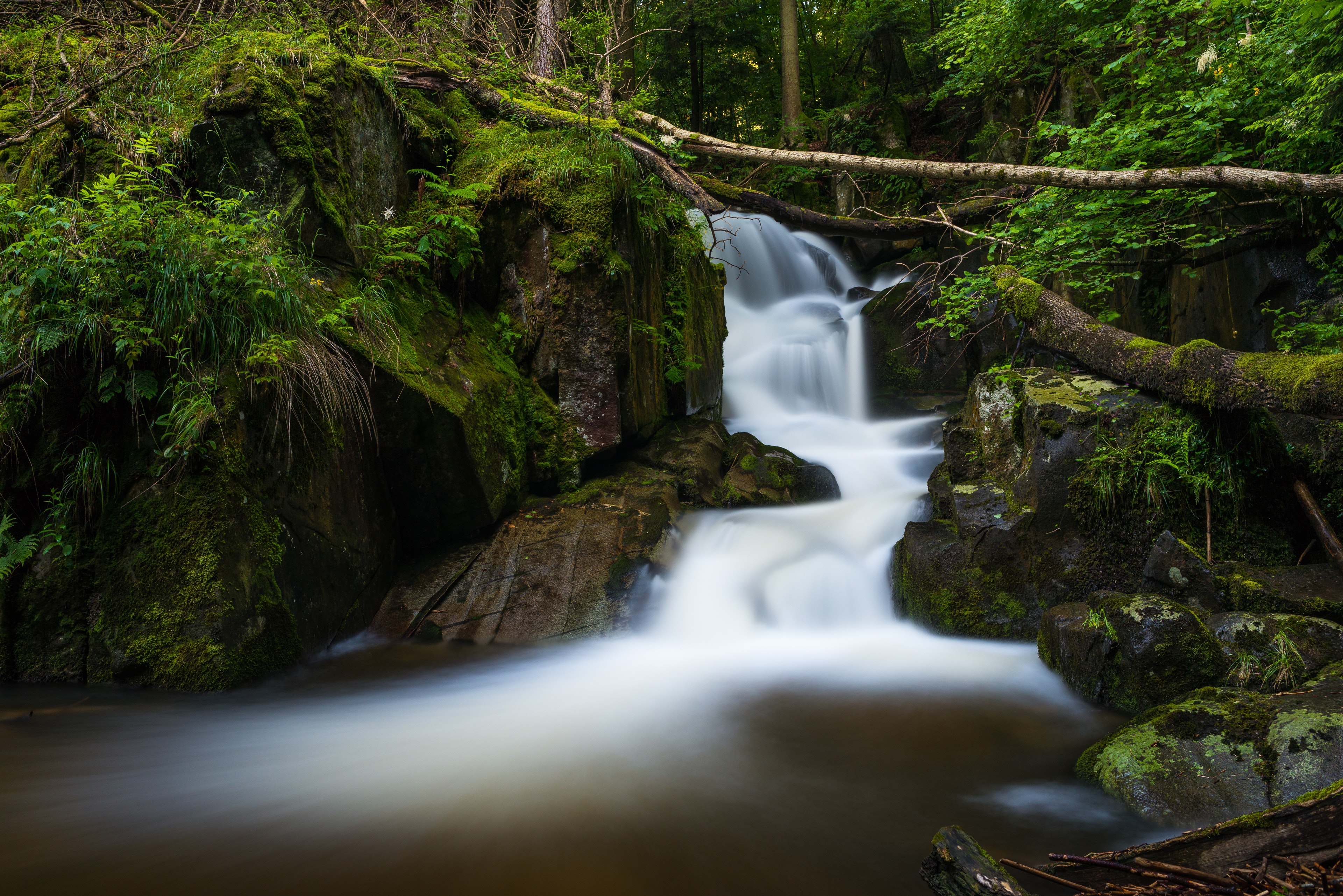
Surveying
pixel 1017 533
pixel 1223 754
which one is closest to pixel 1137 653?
pixel 1223 754

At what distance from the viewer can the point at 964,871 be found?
2.13 m

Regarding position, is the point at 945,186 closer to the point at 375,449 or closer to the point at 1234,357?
the point at 1234,357

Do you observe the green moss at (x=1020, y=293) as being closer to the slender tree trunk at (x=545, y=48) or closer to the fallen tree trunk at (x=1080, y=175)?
the fallen tree trunk at (x=1080, y=175)

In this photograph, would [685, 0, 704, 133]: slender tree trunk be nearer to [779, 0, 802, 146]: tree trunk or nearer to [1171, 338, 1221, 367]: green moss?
[779, 0, 802, 146]: tree trunk

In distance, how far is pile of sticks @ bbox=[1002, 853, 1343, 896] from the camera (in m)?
1.75

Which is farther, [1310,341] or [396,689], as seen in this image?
[1310,341]

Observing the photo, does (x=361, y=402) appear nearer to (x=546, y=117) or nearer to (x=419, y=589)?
(x=419, y=589)

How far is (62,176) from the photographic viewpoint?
502 centimetres

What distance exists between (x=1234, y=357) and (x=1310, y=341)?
2.78 m

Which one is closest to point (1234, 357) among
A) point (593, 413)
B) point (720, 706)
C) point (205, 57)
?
point (720, 706)

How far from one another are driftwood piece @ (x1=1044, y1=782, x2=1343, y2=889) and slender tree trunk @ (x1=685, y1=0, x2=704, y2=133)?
17.4m

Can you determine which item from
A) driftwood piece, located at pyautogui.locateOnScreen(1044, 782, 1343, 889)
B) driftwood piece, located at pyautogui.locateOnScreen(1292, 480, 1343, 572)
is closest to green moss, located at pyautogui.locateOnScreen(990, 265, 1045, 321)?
driftwood piece, located at pyautogui.locateOnScreen(1292, 480, 1343, 572)

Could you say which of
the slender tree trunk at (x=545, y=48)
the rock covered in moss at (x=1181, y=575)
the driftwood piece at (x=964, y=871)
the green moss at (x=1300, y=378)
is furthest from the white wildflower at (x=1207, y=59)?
the driftwood piece at (x=964, y=871)

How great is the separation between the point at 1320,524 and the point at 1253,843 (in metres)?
3.49
